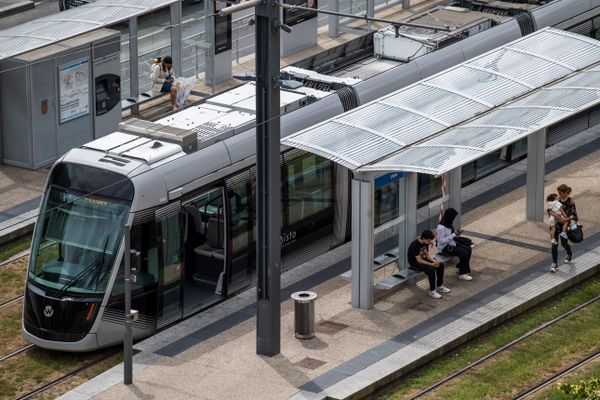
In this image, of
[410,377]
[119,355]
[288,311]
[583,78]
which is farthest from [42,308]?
[583,78]

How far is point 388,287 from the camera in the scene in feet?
75.0

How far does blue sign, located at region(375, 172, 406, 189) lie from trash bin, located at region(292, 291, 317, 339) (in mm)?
2060

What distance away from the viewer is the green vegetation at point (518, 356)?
2050cm

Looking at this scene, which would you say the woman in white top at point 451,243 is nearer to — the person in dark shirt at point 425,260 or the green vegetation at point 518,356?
the person in dark shirt at point 425,260

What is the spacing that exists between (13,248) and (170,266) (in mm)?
4471

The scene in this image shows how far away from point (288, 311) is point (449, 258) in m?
2.66

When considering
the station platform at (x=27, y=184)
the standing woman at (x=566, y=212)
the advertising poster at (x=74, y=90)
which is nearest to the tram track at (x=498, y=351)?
the standing woman at (x=566, y=212)

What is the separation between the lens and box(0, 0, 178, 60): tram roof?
2670cm

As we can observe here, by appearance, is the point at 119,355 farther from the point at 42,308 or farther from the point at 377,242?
the point at 377,242

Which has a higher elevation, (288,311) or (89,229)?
(89,229)

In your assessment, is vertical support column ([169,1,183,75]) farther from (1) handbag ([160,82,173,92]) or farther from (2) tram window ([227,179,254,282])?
(2) tram window ([227,179,254,282])

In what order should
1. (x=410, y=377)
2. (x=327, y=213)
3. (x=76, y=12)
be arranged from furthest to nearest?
(x=76, y=12)
(x=327, y=213)
(x=410, y=377)

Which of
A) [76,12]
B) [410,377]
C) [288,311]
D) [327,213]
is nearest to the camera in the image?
[410,377]

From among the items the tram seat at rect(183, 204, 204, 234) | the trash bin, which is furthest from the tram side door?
the trash bin
